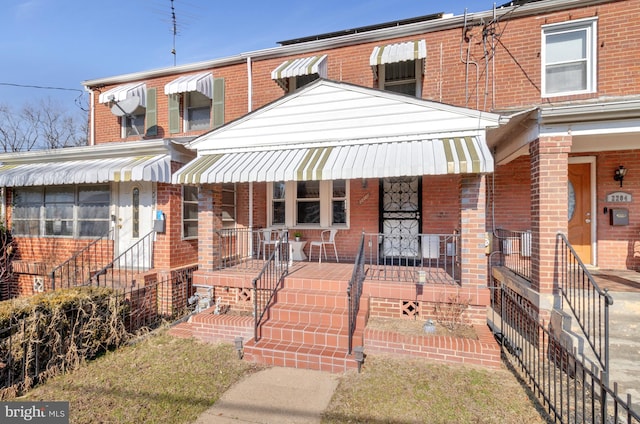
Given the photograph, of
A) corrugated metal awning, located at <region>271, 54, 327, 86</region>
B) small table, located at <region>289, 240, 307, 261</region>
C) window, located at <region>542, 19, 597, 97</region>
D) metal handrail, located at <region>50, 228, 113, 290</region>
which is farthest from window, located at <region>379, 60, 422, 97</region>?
metal handrail, located at <region>50, 228, 113, 290</region>

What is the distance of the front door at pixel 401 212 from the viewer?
27.0 ft

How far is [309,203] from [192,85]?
504 cm

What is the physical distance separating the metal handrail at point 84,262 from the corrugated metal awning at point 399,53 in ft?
27.2

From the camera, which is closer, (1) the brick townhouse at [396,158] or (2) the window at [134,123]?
(1) the brick townhouse at [396,158]

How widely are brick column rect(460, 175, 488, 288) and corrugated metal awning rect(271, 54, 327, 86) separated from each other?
17.3ft

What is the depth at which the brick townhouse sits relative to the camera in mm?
5289

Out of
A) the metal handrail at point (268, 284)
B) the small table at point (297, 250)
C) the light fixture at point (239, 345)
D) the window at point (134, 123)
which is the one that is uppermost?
the window at point (134, 123)

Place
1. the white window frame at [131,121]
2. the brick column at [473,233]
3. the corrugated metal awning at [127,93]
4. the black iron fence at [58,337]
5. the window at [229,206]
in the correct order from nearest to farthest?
1. the black iron fence at [58,337]
2. the brick column at [473,233]
3. the window at [229,206]
4. the corrugated metal awning at [127,93]
5. the white window frame at [131,121]

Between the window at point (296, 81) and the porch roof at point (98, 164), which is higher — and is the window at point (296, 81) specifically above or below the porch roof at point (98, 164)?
above

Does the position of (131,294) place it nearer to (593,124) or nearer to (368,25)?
(593,124)

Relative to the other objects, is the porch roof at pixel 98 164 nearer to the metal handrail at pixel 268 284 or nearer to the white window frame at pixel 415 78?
the metal handrail at pixel 268 284

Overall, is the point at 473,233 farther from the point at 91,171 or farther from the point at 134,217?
the point at 91,171

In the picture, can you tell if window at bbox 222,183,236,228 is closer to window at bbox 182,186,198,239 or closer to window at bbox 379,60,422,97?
window at bbox 182,186,198,239
